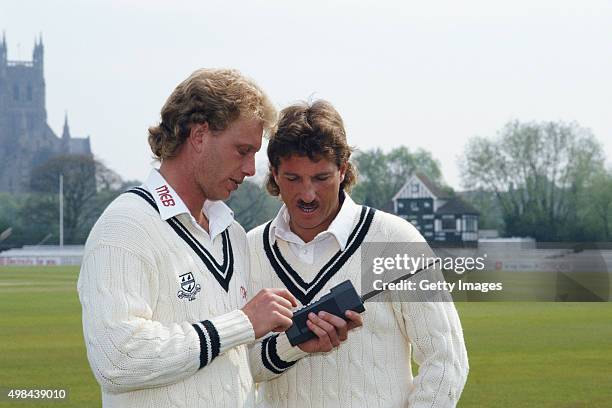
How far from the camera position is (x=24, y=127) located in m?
151

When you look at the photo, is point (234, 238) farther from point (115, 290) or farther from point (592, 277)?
point (592, 277)

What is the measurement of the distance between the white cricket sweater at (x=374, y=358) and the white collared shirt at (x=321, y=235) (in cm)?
4

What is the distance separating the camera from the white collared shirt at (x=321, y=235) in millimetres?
3719

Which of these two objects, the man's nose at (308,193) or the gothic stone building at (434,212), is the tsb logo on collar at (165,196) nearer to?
the man's nose at (308,193)

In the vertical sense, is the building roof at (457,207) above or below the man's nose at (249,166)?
below

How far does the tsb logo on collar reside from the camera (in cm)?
325

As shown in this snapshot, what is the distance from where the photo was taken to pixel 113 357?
300 centimetres

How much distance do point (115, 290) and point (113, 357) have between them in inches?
7.6

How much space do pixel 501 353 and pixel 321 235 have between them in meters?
11.9

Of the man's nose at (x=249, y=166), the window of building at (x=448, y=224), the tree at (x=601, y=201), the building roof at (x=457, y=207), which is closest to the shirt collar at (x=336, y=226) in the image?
the man's nose at (x=249, y=166)

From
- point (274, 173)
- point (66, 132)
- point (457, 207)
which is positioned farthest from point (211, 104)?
point (66, 132)

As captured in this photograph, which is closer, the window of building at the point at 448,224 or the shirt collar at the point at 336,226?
the shirt collar at the point at 336,226

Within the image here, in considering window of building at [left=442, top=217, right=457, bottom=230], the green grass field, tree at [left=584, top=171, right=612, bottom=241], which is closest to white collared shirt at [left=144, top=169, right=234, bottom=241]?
the green grass field

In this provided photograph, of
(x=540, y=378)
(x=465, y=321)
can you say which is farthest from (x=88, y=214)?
(x=540, y=378)
